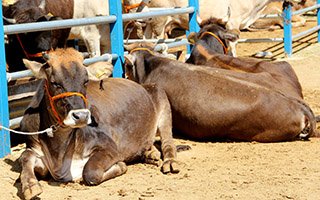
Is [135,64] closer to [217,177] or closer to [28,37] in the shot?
[28,37]

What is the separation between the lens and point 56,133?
5719 millimetres

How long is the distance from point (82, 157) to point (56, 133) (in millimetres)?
301

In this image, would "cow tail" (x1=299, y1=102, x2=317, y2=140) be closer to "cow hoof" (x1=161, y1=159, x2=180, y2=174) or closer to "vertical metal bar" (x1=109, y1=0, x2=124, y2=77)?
"cow hoof" (x1=161, y1=159, x2=180, y2=174)

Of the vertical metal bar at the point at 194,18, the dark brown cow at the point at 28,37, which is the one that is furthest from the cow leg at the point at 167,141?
the vertical metal bar at the point at 194,18

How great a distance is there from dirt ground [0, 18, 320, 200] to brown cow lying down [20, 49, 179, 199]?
0.12 m

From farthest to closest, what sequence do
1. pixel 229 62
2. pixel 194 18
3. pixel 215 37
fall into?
pixel 194 18 → pixel 215 37 → pixel 229 62

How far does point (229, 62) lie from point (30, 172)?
3.81 m

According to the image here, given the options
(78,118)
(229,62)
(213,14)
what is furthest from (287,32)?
(78,118)

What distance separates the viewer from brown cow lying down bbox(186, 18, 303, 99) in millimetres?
8102

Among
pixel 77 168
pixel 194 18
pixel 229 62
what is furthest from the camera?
pixel 194 18

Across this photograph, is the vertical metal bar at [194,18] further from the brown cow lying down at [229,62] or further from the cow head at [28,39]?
the cow head at [28,39]

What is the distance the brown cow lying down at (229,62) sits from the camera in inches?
319

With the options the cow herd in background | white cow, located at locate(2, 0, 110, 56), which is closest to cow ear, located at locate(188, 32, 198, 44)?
the cow herd in background

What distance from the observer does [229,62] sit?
874 centimetres
